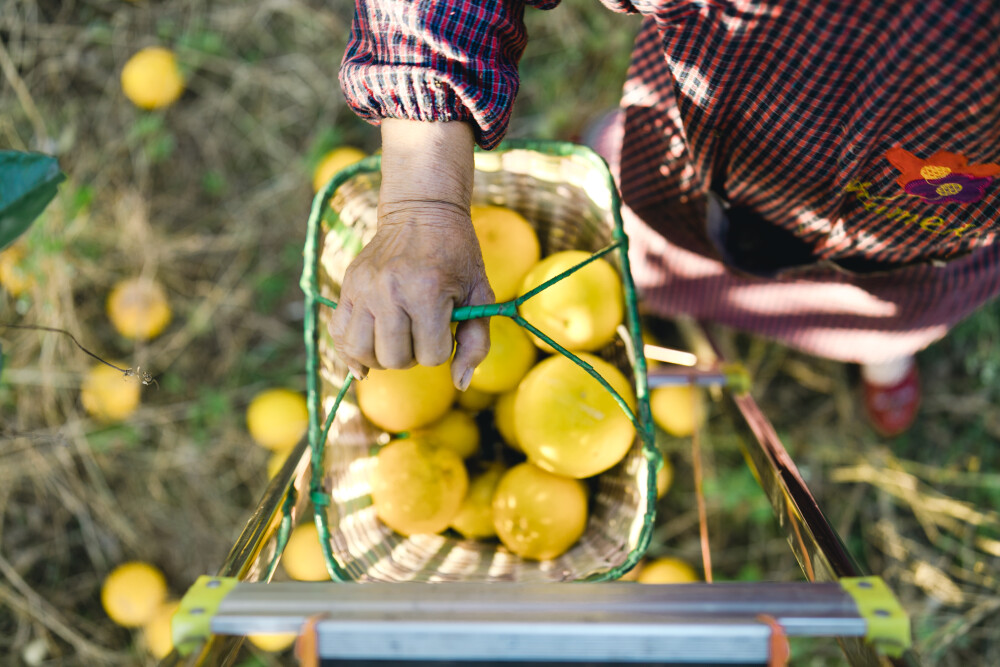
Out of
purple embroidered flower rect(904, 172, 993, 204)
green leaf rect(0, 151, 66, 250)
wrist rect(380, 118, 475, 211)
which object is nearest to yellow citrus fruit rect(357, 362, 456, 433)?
wrist rect(380, 118, 475, 211)

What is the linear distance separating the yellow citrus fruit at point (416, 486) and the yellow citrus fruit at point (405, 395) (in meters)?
0.04

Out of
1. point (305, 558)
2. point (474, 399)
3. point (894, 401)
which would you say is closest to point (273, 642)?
point (305, 558)

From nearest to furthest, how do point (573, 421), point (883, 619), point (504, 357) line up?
point (883, 619), point (573, 421), point (504, 357)

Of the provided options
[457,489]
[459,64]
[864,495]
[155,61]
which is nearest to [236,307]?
[155,61]

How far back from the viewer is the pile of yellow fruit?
0.89 metres

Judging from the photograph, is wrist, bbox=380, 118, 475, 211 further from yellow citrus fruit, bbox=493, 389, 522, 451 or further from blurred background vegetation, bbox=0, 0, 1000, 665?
blurred background vegetation, bbox=0, 0, 1000, 665

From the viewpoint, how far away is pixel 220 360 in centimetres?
187

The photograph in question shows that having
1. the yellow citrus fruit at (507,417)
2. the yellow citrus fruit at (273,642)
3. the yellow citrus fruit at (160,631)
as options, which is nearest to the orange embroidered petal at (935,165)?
the yellow citrus fruit at (507,417)

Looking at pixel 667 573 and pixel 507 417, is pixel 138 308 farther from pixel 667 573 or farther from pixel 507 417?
pixel 667 573

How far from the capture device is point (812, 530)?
2.44 ft

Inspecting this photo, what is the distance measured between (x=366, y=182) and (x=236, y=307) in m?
1.07

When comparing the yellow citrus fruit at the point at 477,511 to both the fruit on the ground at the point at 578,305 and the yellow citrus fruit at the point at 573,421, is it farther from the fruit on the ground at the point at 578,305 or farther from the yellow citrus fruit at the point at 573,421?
the fruit on the ground at the point at 578,305

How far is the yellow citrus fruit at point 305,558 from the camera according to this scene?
1381mm

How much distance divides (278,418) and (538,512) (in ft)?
3.22
